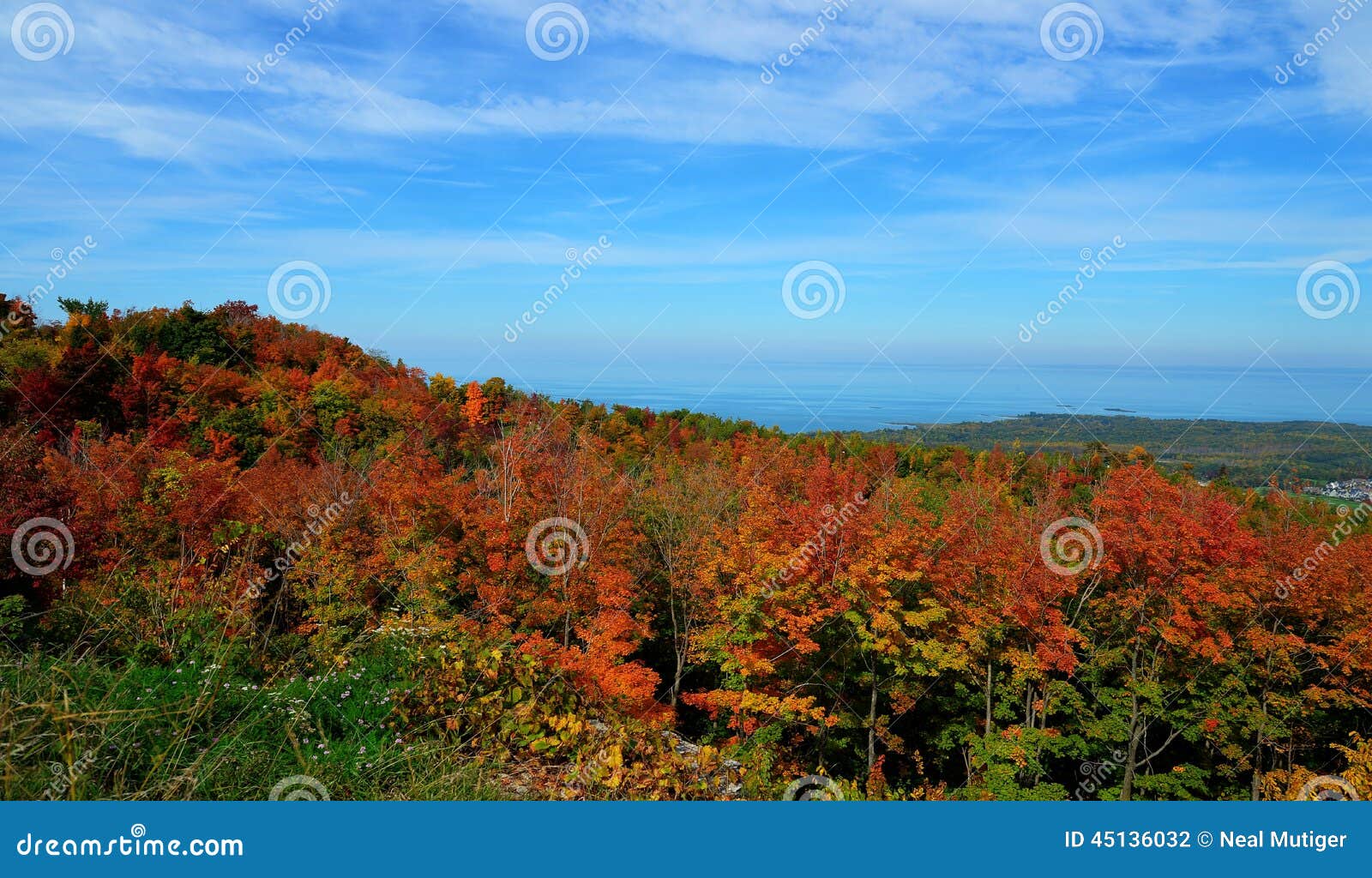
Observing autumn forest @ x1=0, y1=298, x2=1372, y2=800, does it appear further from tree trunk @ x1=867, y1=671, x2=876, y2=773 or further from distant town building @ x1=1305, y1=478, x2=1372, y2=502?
distant town building @ x1=1305, y1=478, x2=1372, y2=502

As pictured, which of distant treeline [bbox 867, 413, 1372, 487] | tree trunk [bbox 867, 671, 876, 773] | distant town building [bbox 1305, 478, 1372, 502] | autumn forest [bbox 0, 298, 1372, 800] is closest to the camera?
autumn forest [bbox 0, 298, 1372, 800]

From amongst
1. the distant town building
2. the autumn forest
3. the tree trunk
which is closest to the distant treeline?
the distant town building

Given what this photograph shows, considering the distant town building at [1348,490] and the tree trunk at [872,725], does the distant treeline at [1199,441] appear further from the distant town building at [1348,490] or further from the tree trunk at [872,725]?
the tree trunk at [872,725]

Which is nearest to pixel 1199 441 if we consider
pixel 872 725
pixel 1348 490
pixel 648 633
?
pixel 1348 490

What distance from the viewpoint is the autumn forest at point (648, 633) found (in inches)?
176

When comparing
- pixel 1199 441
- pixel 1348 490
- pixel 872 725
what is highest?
pixel 1199 441

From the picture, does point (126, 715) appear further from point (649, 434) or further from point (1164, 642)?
point (649, 434)

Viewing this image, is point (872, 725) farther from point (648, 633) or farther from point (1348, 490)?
point (1348, 490)

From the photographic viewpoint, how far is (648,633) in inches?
742

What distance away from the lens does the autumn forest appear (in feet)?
14.7

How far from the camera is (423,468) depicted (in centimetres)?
2459

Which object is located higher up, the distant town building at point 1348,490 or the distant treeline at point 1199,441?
the distant treeline at point 1199,441

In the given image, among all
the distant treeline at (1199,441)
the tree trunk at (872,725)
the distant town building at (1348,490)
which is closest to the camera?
the tree trunk at (872,725)

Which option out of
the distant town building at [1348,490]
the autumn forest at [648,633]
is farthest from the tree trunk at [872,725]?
the distant town building at [1348,490]
